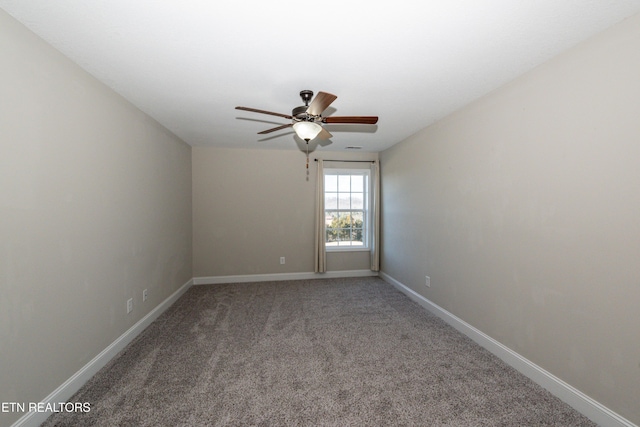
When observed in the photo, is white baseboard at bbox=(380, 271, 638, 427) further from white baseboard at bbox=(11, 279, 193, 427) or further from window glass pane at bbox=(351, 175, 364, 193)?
white baseboard at bbox=(11, 279, 193, 427)

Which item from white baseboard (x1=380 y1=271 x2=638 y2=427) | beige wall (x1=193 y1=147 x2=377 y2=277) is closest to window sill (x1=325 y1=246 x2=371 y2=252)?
beige wall (x1=193 y1=147 x2=377 y2=277)

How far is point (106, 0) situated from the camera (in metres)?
1.38

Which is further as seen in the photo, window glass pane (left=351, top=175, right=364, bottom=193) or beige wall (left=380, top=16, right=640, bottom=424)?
window glass pane (left=351, top=175, right=364, bottom=193)

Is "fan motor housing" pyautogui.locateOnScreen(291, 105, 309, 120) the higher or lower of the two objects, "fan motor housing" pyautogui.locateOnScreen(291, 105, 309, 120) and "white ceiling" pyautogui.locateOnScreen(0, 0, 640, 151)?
the lower

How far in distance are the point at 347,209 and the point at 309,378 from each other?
351 cm

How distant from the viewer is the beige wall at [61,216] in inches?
58.7

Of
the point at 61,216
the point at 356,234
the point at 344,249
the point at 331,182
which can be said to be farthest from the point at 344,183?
the point at 61,216

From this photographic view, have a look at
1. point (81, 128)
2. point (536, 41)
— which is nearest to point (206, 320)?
point (81, 128)

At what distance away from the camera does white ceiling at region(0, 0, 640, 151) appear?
4.73 ft

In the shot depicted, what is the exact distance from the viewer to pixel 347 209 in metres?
5.28

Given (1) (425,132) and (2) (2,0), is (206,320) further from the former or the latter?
(1) (425,132)

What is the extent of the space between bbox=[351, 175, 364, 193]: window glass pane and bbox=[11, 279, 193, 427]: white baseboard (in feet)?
12.3

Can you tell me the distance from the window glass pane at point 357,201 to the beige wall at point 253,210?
76 cm

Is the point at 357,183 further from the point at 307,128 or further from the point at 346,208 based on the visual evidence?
the point at 307,128
